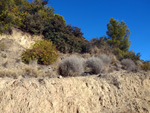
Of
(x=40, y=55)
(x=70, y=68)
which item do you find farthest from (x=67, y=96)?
(x=40, y=55)

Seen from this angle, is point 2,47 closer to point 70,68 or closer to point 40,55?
point 40,55

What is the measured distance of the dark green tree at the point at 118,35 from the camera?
85.6 feet

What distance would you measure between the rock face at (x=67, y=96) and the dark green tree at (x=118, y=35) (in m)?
18.5

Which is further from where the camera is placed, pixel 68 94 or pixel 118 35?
pixel 118 35

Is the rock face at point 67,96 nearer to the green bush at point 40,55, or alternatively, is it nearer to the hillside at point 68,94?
the hillside at point 68,94

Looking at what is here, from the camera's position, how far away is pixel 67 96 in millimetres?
5168

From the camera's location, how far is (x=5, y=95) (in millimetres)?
4184

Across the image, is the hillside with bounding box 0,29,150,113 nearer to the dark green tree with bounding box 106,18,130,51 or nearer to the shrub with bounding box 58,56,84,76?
the shrub with bounding box 58,56,84,76

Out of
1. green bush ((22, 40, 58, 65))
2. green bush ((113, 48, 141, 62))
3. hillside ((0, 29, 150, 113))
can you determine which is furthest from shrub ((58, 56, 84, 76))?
green bush ((113, 48, 141, 62))

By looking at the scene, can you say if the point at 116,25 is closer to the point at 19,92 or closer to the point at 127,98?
the point at 127,98

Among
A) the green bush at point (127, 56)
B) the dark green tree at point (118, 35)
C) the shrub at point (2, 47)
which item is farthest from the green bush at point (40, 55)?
the dark green tree at point (118, 35)

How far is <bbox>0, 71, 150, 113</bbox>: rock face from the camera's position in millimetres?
4188

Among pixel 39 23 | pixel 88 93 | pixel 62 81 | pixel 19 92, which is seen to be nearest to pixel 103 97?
pixel 88 93

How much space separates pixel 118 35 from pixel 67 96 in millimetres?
23642
